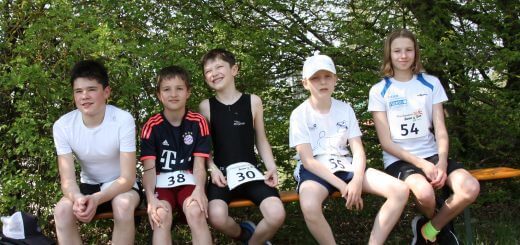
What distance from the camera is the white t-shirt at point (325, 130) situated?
425 centimetres

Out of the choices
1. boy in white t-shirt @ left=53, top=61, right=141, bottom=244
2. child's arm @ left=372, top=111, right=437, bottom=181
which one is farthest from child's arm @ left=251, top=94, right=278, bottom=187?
boy in white t-shirt @ left=53, top=61, right=141, bottom=244

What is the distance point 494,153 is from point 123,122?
141 inches

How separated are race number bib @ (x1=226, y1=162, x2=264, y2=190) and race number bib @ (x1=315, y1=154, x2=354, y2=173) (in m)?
0.44

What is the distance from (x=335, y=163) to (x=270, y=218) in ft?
1.98

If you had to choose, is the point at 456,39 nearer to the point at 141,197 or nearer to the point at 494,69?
the point at 494,69

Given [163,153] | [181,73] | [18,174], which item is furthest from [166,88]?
[18,174]

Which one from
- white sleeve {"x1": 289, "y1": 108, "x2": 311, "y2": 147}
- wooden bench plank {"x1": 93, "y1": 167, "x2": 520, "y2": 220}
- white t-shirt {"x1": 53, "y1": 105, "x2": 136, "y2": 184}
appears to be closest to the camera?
white t-shirt {"x1": 53, "y1": 105, "x2": 136, "y2": 184}

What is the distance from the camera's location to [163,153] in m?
4.18

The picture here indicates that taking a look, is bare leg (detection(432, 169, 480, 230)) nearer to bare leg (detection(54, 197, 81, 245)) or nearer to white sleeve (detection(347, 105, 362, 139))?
white sleeve (detection(347, 105, 362, 139))

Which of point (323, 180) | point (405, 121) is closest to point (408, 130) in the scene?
point (405, 121)

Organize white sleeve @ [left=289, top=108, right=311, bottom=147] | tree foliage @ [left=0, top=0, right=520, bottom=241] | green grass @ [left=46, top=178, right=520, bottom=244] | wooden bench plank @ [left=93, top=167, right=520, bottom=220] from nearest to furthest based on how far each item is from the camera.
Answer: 1. wooden bench plank @ [left=93, top=167, right=520, bottom=220]
2. white sleeve @ [left=289, top=108, right=311, bottom=147]
3. tree foliage @ [left=0, top=0, right=520, bottom=241]
4. green grass @ [left=46, top=178, right=520, bottom=244]

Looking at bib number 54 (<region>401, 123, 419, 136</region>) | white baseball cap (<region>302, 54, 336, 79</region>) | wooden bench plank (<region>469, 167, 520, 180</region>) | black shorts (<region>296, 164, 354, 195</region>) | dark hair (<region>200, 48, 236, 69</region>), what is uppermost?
dark hair (<region>200, 48, 236, 69</region>)

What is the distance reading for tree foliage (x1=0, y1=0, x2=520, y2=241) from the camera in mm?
4418

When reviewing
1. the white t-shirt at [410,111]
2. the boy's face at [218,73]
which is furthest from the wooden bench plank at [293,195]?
the boy's face at [218,73]
